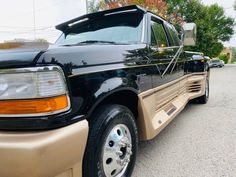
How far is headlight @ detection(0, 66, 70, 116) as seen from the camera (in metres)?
1.64

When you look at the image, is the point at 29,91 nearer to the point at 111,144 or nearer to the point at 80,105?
the point at 80,105

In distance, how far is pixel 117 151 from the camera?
2.30m

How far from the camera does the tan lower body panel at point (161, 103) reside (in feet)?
9.11

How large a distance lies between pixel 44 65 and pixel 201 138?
2.91m

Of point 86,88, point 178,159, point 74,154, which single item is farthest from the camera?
point 178,159

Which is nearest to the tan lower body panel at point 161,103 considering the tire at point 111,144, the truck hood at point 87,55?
the tire at point 111,144

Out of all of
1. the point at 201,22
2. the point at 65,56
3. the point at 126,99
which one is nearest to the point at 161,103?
the point at 126,99

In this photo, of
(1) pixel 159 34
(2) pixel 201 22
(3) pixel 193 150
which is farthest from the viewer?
(2) pixel 201 22

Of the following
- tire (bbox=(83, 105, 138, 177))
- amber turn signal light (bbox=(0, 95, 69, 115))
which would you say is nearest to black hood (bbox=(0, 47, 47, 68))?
amber turn signal light (bbox=(0, 95, 69, 115))

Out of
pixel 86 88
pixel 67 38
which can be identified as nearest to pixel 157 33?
pixel 67 38

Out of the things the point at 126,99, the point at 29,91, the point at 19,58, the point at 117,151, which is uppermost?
the point at 19,58

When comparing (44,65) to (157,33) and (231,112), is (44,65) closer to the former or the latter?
(157,33)

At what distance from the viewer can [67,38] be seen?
3.71 meters

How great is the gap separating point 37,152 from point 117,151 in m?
0.92
